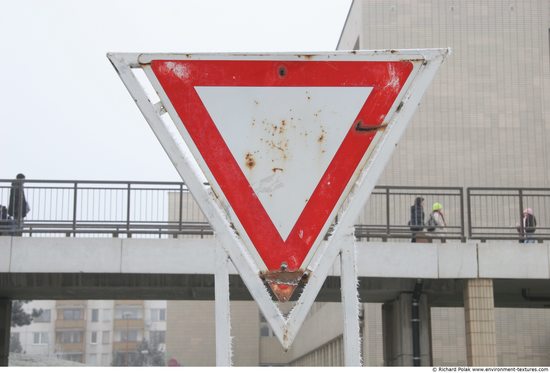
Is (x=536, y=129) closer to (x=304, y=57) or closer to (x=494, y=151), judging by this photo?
(x=494, y=151)

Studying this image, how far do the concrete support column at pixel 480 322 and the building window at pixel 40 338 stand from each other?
432 ft

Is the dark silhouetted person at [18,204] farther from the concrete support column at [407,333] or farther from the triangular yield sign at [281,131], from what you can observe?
the triangular yield sign at [281,131]

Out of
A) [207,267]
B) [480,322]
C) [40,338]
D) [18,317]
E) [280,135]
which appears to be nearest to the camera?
[280,135]

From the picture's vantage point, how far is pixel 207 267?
63.0ft

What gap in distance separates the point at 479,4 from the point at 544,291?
1493cm

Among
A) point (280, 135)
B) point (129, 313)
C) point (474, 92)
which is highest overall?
Result: point (129, 313)

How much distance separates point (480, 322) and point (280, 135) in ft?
60.3

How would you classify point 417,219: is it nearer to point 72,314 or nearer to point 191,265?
point 191,265

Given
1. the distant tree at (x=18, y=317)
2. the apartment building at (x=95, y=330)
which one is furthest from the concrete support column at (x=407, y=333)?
the apartment building at (x=95, y=330)

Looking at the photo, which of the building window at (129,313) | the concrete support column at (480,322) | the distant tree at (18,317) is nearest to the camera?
the concrete support column at (480,322)

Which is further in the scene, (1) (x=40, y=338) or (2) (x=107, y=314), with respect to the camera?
(1) (x=40, y=338)

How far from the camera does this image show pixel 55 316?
A: 143375 mm

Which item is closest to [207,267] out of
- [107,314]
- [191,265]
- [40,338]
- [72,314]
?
[191,265]

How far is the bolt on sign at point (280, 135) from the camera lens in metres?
2.45
